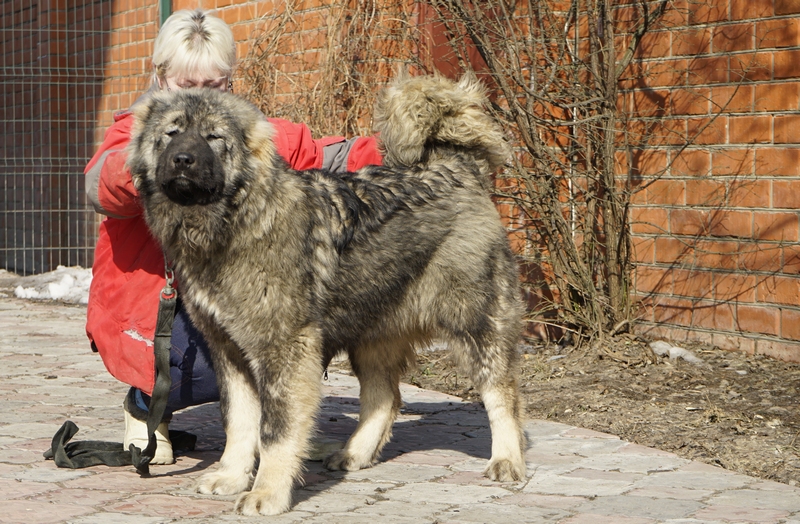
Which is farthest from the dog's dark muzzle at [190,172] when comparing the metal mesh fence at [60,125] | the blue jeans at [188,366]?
the metal mesh fence at [60,125]

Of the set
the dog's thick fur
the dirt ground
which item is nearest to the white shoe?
the dog's thick fur

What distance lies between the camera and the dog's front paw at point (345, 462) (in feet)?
14.9

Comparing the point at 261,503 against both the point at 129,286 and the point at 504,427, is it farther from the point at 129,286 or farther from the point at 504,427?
the point at 129,286

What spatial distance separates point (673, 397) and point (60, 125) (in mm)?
8960

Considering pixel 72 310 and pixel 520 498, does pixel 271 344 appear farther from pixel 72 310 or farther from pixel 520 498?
pixel 72 310

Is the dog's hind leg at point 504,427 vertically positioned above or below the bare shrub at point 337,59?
below

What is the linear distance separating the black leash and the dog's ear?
2.36ft

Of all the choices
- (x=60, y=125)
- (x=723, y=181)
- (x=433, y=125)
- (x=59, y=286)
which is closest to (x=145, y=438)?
(x=433, y=125)

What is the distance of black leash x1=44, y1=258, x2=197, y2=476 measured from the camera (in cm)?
421

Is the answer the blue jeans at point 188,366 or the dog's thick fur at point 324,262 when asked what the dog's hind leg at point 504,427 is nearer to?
the dog's thick fur at point 324,262

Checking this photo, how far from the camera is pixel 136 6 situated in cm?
1127

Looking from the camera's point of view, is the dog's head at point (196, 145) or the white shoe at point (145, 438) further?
the white shoe at point (145, 438)

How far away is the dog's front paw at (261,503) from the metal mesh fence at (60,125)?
814cm

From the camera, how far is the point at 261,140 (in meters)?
3.84
